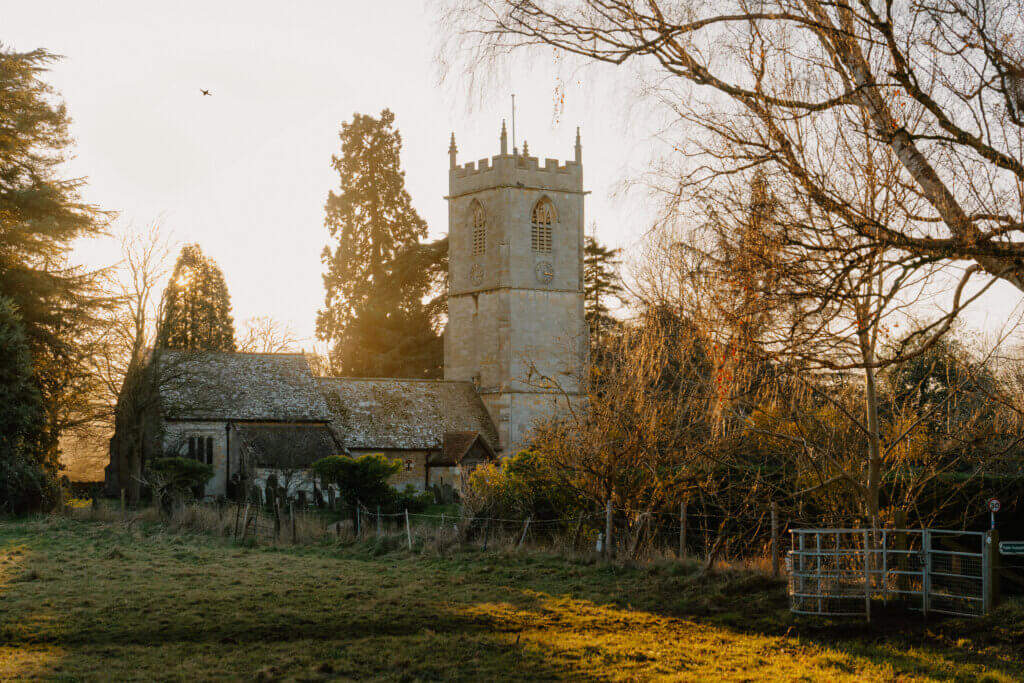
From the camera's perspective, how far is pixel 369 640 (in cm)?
A: 1102

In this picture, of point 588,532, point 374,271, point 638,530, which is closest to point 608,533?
point 638,530

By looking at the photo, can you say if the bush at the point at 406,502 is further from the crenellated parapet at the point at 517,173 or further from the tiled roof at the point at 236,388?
the crenellated parapet at the point at 517,173

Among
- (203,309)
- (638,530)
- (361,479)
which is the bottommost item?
(638,530)

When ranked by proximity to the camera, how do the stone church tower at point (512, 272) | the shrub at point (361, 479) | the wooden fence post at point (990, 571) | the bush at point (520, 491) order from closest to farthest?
the wooden fence post at point (990, 571)
the bush at point (520, 491)
the shrub at point (361, 479)
the stone church tower at point (512, 272)

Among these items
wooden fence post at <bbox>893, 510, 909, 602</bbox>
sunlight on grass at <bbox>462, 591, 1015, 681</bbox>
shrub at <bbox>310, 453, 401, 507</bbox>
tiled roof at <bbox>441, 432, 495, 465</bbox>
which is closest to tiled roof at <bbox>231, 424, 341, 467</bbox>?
tiled roof at <bbox>441, 432, 495, 465</bbox>

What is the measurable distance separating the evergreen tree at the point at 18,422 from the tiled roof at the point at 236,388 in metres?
7.09

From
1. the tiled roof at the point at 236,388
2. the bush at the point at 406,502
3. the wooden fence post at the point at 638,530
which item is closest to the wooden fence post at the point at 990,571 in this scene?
the wooden fence post at the point at 638,530

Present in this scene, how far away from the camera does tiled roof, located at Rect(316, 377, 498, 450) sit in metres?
40.4

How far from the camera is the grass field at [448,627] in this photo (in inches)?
380

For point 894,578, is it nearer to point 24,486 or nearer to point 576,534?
point 576,534

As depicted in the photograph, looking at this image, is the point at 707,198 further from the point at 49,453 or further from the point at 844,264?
the point at 49,453

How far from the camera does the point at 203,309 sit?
166 ft

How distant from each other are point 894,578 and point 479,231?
115 feet

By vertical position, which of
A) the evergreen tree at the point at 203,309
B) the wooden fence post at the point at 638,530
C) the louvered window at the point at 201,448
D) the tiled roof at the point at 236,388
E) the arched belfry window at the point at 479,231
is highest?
the arched belfry window at the point at 479,231
